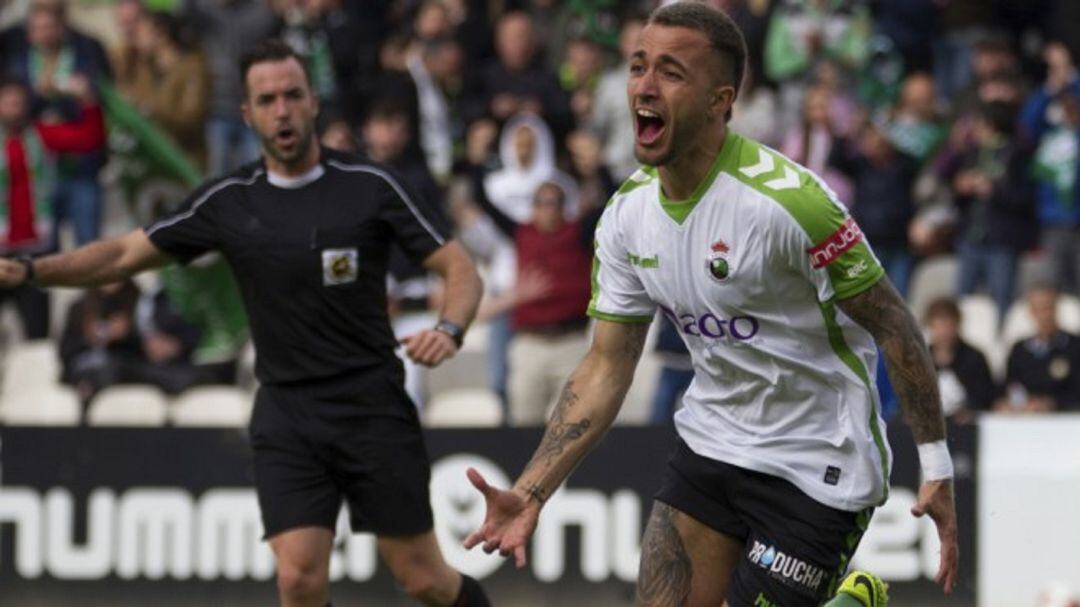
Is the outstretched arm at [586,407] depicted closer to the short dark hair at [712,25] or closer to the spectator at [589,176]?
the short dark hair at [712,25]

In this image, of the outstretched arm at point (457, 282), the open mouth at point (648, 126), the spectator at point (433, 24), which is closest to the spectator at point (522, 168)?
the spectator at point (433, 24)

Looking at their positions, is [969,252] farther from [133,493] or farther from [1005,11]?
[133,493]

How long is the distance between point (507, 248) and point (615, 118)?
4.82 feet

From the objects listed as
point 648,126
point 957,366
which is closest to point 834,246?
point 648,126

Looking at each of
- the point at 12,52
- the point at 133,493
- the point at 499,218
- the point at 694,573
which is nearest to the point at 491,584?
the point at 133,493

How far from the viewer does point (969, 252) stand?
14070 mm

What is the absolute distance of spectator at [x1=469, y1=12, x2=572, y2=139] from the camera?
577 inches

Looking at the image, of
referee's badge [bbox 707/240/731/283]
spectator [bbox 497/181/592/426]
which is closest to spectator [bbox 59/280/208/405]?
spectator [bbox 497/181/592/426]

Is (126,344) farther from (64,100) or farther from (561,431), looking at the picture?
(561,431)

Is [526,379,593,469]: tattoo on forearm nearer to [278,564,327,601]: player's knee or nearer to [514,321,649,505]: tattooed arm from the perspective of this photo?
[514,321,649,505]: tattooed arm

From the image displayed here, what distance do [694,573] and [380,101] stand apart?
8403 millimetres

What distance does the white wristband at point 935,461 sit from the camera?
21.0 feet

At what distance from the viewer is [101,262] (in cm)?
856

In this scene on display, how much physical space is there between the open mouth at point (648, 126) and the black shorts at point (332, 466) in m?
2.61
